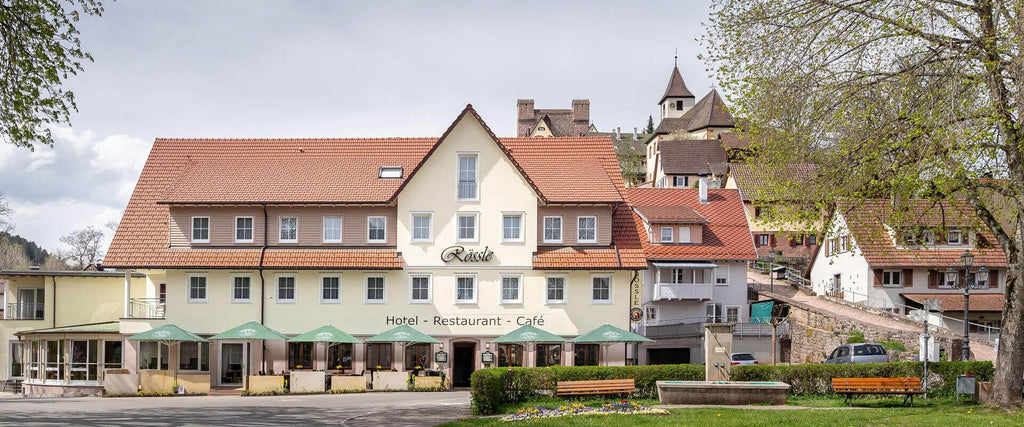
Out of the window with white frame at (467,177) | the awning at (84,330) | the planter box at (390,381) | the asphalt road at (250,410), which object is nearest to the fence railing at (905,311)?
the window with white frame at (467,177)

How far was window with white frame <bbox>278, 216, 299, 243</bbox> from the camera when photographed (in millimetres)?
44844

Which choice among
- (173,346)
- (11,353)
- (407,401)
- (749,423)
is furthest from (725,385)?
(11,353)

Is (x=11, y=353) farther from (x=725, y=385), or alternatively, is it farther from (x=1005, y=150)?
(x=1005, y=150)

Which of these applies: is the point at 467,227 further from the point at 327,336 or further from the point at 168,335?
the point at 168,335

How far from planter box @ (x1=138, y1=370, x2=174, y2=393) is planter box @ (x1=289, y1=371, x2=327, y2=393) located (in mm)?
4605

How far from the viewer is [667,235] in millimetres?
55125

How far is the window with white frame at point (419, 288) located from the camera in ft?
145

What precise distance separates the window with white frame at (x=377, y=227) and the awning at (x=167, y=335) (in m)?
8.09

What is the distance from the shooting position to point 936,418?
23016mm

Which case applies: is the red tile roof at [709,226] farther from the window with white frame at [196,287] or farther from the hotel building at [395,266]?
the window with white frame at [196,287]

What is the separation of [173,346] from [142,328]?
57.2 inches

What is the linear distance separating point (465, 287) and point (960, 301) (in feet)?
89.6

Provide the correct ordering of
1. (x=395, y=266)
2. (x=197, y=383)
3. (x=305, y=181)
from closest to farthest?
(x=197, y=383) < (x=395, y=266) < (x=305, y=181)

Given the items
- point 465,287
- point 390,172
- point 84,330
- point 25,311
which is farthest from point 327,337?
point 25,311
